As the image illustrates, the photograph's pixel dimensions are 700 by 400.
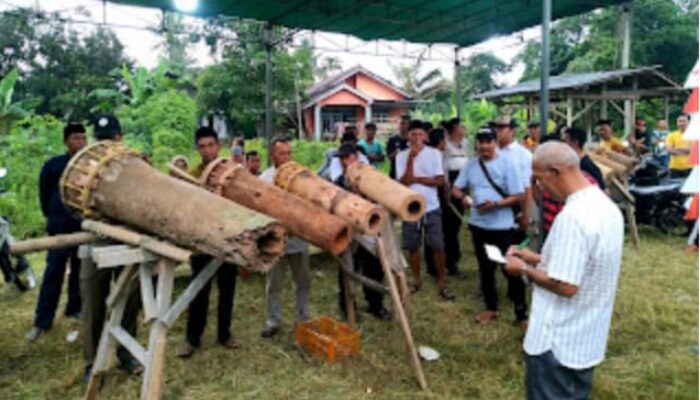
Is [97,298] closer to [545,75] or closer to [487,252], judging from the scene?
[487,252]

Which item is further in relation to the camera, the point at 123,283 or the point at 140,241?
the point at 123,283

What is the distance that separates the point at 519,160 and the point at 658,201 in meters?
4.35

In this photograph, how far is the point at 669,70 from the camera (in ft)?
70.5

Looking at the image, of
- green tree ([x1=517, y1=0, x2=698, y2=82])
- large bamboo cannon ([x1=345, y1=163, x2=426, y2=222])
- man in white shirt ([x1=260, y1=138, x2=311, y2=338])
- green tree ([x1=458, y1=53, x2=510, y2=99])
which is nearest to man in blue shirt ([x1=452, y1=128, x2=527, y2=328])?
large bamboo cannon ([x1=345, y1=163, x2=426, y2=222])

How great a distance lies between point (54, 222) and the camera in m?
4.41

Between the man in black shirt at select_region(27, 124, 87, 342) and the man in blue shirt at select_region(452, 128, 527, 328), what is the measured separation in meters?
3.27

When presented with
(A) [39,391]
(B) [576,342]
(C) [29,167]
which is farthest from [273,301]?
(C) [29,167]

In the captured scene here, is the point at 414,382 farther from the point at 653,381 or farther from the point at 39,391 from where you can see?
the point at 39,391

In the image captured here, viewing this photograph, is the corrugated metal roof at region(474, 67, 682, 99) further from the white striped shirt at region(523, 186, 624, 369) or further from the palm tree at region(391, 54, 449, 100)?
the palm tree at region(391, 54, 449, 100)

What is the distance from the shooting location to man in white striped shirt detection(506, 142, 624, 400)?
80.0 inches

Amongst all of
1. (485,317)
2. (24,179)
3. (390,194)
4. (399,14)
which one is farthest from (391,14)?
(24,179)

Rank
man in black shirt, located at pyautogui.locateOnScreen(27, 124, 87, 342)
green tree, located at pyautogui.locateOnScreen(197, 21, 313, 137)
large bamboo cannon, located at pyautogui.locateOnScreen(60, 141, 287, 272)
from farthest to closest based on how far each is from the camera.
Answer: green tree, located at pyautogui.locateOnScreen(197, 21, 313, 137)
man in black shirt, located at pyautogui.locateOnScreen(27, 124, 87, 342)
large bamboo cannon, located at pyautogui.locateOnScreen(60, 141, 287, 272)

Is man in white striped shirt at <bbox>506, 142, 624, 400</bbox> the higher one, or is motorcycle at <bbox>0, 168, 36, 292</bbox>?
man in white striped shirt at <bbox>506, 142, 624, 400</bbox>

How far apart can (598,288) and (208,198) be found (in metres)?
1.86
